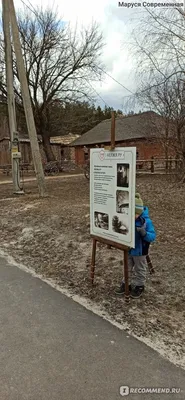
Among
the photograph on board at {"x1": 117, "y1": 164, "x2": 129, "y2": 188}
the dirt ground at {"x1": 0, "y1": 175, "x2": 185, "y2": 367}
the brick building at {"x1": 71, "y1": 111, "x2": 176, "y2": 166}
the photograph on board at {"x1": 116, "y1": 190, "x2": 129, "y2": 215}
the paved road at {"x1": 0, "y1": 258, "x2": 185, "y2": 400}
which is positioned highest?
the brick building at {"x1": 71, "y1": 111, "x2": 176, "y2": 166}

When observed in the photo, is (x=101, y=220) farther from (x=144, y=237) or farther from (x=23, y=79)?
(x=23, y=79)

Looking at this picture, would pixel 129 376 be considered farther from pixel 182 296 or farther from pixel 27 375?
pixel 182 296

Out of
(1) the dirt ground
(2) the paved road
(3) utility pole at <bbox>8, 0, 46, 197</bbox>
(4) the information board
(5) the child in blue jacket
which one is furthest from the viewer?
(3) utility pole at <bbox>8, 0, 46, 197</bbox>

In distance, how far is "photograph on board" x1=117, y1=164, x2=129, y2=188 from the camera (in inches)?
126

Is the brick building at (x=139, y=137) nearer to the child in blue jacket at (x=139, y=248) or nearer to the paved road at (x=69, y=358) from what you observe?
the child in blue jacket at (x=139, y=248)

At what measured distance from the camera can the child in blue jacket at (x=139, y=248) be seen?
10.9ft

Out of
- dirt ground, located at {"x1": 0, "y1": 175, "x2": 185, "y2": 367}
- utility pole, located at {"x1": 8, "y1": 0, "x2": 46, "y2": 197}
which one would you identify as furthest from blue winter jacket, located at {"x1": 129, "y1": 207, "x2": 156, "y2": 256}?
utility pole, located at {"x1": 8, "y1": 0, "x2": 46, "y2": 197}

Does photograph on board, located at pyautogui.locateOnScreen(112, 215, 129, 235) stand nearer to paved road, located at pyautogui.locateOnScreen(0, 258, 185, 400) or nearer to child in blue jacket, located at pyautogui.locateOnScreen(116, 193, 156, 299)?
child in blue jacket, located at pyautogui.locateOnScreen(116, 193, 156, 299)

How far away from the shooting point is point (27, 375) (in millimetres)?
2297

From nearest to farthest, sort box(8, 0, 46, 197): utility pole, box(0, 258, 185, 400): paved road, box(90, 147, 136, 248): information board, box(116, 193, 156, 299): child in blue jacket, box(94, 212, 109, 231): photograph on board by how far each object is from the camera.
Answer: box(0, 258, 185, 400): paved road
box(90, 147, 136, 248): information board
box(116, 193, 156, 299): child in blue jacket
box(94, 212, 109, 231): photograph on board
box(8, 0, 46, 197): utility pole

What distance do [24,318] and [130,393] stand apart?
140cm

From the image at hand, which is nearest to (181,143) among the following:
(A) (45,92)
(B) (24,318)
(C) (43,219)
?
(C) (43,219)

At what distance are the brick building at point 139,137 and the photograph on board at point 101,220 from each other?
1035cm

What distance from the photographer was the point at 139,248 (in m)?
3.39
